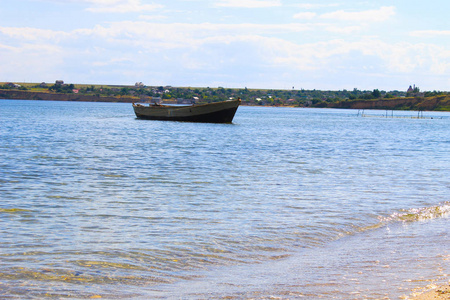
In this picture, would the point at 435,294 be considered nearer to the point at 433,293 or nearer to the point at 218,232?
the point at 433,293

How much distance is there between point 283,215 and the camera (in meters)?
13.7

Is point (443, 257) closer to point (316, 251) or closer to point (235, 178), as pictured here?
point (316, 251)

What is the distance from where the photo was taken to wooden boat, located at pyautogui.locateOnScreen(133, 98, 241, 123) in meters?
69.5

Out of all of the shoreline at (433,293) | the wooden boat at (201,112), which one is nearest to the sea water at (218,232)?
the shoreline at (433,293)

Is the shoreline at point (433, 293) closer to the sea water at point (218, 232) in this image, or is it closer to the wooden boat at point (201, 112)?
the sea water at point (218, 232)

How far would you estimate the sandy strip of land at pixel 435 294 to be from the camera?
267 inches

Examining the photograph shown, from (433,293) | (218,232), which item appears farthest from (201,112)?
(433,293)

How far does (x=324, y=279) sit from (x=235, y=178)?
13.3 m

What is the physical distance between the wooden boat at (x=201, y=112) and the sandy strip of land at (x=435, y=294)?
199ft

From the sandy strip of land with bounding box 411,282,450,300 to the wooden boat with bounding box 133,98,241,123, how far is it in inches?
2385

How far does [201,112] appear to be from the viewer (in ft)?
229

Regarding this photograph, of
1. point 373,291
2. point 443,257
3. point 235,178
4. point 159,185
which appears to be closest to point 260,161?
point 235,178

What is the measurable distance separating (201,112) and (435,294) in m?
63.5

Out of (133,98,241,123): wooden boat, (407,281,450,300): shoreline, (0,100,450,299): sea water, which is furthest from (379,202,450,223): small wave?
(133,98,241,123): wooden boat
